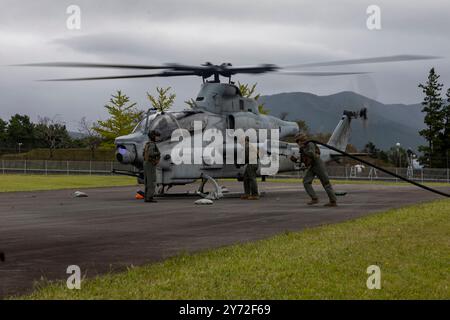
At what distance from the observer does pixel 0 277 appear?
257 inches

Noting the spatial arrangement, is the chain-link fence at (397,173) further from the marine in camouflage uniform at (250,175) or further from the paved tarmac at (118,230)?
the paved tarmac at (118,230)

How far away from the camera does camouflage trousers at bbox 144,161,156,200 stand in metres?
19.2

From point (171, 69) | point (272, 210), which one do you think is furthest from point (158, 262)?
point (171, 69)

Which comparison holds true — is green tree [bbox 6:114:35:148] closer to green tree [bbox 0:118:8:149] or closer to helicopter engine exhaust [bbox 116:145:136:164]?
green tree [bbox 0:118:8:149]

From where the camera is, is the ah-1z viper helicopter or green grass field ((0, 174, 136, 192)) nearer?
the ah-1z viper helicopter

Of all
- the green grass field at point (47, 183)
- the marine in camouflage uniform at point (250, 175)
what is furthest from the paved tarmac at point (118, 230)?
the green grass field at point (47, 183)

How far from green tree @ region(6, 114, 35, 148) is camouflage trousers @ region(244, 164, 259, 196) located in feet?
292

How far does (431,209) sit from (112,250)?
936 cm

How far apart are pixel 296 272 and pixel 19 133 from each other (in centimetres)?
10654

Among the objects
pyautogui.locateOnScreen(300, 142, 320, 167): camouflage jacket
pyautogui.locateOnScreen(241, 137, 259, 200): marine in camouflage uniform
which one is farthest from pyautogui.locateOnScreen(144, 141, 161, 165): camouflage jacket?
pyautogui.locateOnScreen(300, 142, 320, 167): camouflage jacket

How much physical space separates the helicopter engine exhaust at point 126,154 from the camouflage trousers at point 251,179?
12.9ft

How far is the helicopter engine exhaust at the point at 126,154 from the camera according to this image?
19750 millimetres

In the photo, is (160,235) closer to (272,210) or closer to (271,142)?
(272,210)
